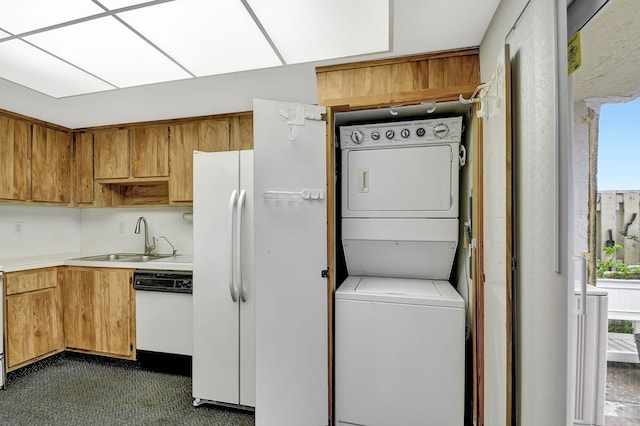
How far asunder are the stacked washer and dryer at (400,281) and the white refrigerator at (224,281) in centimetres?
70

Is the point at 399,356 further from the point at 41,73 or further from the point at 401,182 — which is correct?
the point at 41,73

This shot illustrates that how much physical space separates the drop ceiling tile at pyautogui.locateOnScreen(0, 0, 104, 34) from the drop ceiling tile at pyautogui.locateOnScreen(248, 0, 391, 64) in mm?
813

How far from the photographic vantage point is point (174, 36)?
1586mm

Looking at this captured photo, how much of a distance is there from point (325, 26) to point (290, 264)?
1.33 meters

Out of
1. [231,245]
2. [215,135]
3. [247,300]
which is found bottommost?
[247,300]

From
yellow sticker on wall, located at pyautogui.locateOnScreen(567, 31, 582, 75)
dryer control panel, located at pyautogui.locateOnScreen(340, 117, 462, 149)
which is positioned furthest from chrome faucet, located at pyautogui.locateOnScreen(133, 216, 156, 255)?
yellow sticker on wall, located at pyautogui.locateOnScreen(567, 31, 582, 75)

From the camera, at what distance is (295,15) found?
4.68 feet

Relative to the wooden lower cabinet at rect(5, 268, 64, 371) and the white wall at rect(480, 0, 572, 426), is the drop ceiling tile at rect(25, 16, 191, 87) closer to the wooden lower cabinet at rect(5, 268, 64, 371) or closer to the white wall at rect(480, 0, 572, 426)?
the white wall at rect(480, 0, 572, 426)

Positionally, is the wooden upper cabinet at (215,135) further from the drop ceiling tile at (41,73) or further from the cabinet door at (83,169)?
the cabinet door at (83,169)

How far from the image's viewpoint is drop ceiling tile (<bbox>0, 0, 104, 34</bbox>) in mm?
1348

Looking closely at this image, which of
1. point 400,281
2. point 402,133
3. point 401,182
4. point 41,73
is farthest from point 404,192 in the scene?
point 41,73

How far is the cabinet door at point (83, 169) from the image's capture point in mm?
3291

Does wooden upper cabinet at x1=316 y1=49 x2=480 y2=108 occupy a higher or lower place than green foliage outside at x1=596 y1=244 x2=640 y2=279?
higher

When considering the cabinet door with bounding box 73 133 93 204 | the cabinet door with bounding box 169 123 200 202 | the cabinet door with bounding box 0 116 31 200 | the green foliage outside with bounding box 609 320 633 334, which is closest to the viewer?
the green foliage outside with bounding box 609 320 633 334
